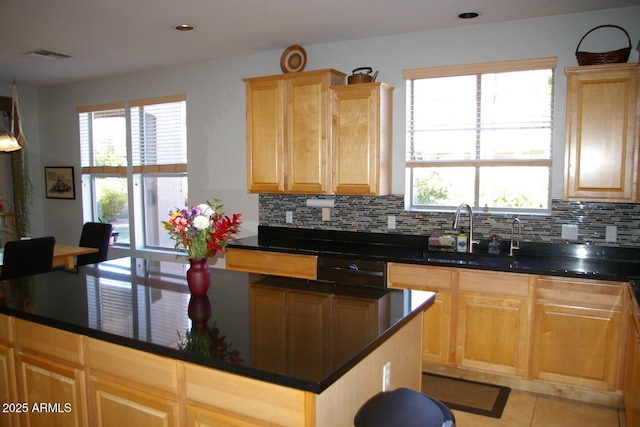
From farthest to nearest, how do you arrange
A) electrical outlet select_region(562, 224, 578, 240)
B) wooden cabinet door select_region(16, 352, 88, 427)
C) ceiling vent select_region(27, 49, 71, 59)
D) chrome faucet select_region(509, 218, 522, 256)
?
ceiling vent select_region(27, 49, 71, 59) → chrome faucet select_region(509, 218, 522, 256) → electrical outlet select_region(562, 224, 578, 240) → wooden cabinet door select_region(16, 352, 88, 427)

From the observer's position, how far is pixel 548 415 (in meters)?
3.13

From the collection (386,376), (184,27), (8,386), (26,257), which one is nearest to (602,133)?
(386,376)

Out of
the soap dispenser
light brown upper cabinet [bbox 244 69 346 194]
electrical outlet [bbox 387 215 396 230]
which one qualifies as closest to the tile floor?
the soap dispenser

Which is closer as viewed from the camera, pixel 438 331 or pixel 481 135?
pixel 438 331

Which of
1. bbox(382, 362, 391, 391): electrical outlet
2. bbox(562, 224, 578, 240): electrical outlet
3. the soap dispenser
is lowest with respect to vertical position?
bbox(382, 362, 391, 391): electrical outlet

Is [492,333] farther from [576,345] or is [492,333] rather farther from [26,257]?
[26,257]

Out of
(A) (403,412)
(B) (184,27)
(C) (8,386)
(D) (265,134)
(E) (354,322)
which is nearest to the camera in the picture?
(A) (403,412)

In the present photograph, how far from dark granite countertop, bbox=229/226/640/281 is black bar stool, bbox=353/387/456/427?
184cm

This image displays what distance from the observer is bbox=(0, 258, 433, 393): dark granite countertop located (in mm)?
1644

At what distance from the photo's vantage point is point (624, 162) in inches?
129

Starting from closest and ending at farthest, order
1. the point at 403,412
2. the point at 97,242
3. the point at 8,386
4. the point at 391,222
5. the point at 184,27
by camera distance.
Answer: the point at 403,412 → the point at 8,386 → the point at 184,27 → the point at 391,222 → the point at 97,242

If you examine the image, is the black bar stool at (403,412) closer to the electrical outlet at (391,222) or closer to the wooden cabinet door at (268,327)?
the wooden cabinet door at (268,327)

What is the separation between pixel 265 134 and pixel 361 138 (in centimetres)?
93

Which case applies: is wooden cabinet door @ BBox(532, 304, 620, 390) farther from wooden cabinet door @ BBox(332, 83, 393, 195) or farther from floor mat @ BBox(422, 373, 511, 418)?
wooden cabinet door @ BBox(332, 83, 393, 195)
